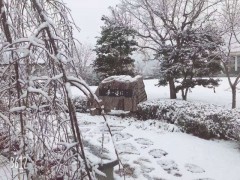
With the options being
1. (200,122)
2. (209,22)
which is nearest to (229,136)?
(200,122)

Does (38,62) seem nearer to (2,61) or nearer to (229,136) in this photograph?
(2,61)

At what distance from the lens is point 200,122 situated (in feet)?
25.9

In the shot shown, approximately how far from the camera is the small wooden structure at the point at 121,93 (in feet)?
33.6

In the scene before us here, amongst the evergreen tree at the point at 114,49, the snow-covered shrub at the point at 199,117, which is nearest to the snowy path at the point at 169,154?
the snow-covered shrub at the point at 199,117

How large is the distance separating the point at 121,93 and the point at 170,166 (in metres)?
4.62

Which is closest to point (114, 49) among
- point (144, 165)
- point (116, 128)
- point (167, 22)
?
point (167, 22)

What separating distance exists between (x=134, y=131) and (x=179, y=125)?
1.38 meters

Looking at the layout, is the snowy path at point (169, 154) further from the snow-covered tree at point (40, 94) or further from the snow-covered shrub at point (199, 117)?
the snow-covered tree at point (40, 94)

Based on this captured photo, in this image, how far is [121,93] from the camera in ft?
34.2

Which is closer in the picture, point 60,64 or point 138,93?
point 60,64

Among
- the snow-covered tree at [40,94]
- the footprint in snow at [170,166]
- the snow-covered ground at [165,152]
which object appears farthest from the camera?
the footprint in snow at [170,166]

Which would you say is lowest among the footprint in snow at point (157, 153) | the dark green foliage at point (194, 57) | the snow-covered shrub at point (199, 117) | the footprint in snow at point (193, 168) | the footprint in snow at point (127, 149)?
the footprint in snow at point (193, 168)

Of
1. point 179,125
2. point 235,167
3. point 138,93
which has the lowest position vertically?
point 235,167

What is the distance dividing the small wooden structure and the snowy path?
1.27 m
